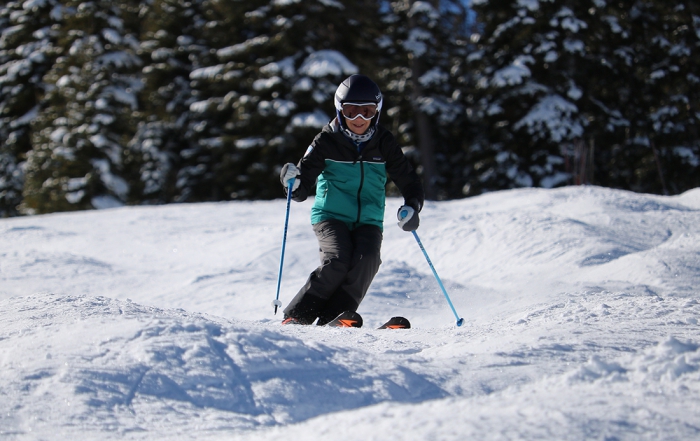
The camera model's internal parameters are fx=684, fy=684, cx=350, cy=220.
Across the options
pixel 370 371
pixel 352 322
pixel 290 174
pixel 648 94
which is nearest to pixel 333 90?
pixel 648 94

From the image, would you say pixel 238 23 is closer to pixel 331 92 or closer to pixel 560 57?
pixel 331 92

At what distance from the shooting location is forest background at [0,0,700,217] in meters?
19.0

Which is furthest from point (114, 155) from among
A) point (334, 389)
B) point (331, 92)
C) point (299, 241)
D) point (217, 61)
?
point (334, 389)

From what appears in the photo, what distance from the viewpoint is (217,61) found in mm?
23906

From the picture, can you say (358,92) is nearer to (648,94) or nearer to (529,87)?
(529,87)

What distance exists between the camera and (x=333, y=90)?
808 inches

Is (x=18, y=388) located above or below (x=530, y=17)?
below

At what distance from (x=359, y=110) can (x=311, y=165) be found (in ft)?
1.72

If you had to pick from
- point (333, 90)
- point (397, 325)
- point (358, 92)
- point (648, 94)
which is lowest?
point (397, 325)

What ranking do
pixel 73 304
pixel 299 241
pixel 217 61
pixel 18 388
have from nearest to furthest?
pixel 18 388, pixel 73 304, pixel 299 241, pixel 217 61

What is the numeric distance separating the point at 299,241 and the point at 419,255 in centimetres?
152

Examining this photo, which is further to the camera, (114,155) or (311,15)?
(114,155)

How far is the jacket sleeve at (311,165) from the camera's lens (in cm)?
482

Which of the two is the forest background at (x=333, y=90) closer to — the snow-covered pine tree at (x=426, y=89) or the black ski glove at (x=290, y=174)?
the snow-covered pine tree at (x=426, y=89)
